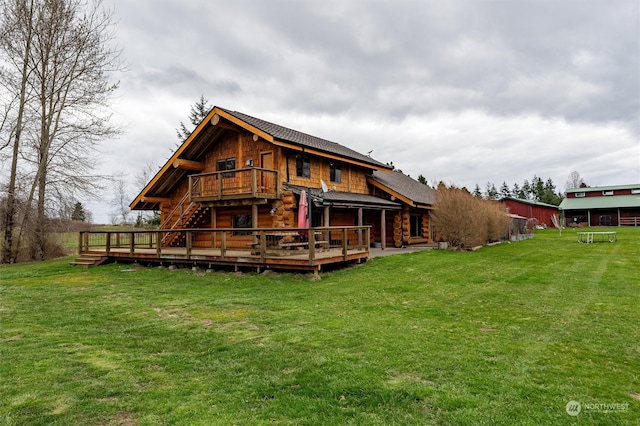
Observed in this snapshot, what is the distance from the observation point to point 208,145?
18.1 m

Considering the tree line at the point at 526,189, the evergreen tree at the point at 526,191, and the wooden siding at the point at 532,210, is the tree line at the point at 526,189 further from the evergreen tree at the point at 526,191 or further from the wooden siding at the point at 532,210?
the wooden siding at the point at 532,210

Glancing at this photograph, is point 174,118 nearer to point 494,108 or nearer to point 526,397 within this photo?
point 494,108

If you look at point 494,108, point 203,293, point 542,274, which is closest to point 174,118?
point 494,108

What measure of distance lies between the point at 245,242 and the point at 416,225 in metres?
11.8

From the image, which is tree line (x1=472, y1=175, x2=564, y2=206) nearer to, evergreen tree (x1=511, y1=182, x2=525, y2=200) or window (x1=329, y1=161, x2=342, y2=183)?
evergreen tree (x1=511, y1=182, x2=525, y2=200)

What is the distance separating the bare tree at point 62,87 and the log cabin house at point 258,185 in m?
4.10

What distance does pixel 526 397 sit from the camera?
3.36 metres

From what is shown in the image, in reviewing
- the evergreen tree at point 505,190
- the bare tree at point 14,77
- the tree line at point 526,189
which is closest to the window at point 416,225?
the bare tree at point 14,77

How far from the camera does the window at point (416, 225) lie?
22844mm

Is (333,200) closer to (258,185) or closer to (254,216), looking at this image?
(258,185)

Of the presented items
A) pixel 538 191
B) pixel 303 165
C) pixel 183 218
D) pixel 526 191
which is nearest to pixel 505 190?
pixel 526 191

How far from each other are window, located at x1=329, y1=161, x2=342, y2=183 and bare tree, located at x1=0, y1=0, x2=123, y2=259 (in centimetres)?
1201

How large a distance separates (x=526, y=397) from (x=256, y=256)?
928cm

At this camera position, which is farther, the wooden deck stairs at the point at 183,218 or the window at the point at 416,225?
the window at the point at 416,225
